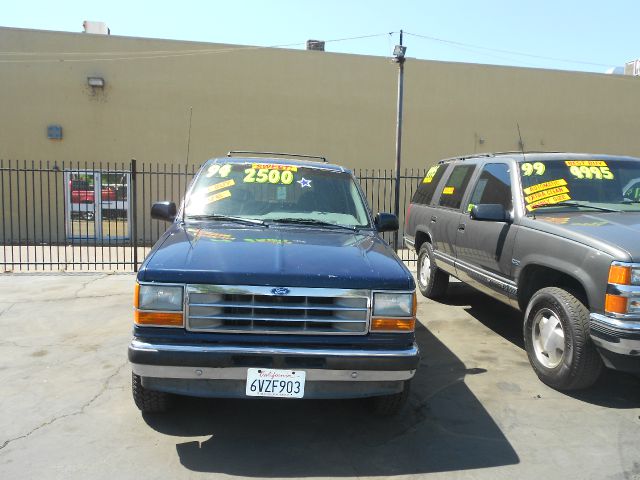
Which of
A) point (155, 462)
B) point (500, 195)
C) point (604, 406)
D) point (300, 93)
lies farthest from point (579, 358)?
point (300, 93)

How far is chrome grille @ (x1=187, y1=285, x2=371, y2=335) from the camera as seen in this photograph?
3088 millimetres

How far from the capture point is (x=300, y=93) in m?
15.4

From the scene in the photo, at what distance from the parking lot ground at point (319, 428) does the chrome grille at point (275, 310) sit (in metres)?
0.81

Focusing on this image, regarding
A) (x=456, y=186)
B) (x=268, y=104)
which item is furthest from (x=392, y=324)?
(x=268, y=104)

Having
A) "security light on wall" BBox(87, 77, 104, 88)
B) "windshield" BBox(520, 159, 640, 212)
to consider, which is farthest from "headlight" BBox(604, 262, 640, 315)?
"security light on wall" BBox(87, 77, 104, 88)

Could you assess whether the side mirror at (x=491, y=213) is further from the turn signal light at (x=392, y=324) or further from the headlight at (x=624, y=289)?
the turn signal light at (x=392, y=324)

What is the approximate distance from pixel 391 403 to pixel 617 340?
1.63m

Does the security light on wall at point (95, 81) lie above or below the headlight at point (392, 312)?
above

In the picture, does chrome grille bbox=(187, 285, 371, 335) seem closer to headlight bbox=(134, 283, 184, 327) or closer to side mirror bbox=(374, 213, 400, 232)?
headlight bbox=(134, 283, 184, 327)

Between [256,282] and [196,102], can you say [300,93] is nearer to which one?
[196,102]

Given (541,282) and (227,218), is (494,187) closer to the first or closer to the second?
(541,282)

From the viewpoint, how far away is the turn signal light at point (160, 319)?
10.1 ft

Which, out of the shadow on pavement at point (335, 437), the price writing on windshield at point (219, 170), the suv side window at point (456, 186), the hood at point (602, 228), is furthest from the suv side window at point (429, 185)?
the shadow on pavement at point (335, 437)

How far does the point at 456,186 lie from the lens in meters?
6.64
